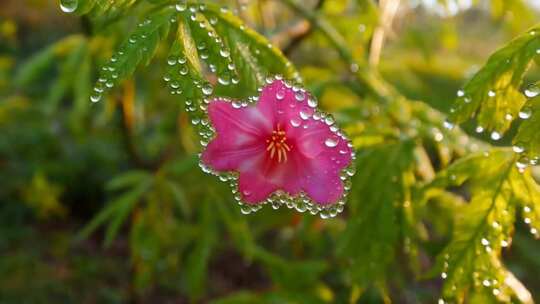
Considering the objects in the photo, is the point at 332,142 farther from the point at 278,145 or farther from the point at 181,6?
the point at 181,6

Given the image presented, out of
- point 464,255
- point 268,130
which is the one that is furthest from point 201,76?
point 464,255

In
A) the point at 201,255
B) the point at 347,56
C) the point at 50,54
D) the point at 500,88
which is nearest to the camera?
the point at 500,88

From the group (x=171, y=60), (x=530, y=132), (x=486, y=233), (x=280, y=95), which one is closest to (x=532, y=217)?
(x=486, y=233)

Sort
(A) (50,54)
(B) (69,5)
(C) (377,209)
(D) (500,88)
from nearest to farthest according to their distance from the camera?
(B) (69,5)
(D) (500,88)
(C) (377,209)
(A) (50,54)

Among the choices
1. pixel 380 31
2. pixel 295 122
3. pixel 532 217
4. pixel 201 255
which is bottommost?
pixel 532 217

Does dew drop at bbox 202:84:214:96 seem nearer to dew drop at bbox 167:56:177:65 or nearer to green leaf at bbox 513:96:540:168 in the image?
dew drop at bbox 167:56:177:65

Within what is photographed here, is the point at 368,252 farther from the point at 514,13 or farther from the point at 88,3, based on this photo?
the point at 514,13

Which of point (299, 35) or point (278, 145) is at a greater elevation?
point (299, 35)
